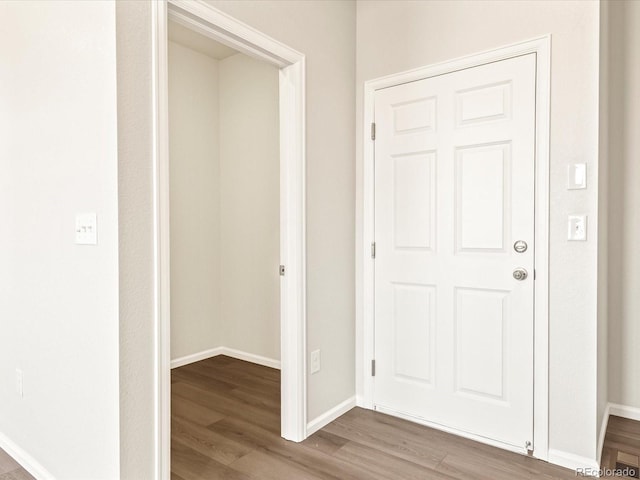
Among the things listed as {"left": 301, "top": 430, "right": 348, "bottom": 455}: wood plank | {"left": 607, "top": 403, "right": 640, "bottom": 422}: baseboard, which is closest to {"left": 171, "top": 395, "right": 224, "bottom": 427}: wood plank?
{"left": 301, "top": 430, "right": 348, "bottom": 455}: wood plank

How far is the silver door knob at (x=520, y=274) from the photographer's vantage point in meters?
2.16

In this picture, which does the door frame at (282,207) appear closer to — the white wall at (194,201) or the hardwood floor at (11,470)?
the hardwood floor at (11,470)

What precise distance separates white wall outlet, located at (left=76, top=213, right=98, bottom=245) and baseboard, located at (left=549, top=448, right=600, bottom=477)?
2.33m

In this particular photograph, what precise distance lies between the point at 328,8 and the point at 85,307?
2133mm

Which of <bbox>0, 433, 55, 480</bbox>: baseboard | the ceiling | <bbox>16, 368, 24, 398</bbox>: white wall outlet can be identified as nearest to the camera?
<bbox>0, 433, 55, 480</bbox>: baseboard

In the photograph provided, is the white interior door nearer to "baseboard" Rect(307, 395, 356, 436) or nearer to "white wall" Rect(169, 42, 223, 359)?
"baseboard" Rect(307, 395, 356, 436)

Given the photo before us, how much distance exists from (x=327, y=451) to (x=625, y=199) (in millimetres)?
2363

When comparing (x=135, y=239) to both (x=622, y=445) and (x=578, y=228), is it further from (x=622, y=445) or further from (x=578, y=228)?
(x=622, y=445)

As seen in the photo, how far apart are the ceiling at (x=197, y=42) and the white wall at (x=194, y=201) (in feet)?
0.21

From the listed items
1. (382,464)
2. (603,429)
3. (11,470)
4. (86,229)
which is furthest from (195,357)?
(603,429)

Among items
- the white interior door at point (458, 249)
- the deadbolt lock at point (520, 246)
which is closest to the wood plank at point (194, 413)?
the white interior door at point (458, 249)

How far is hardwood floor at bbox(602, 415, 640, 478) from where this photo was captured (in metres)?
2.07

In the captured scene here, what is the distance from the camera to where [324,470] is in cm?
203

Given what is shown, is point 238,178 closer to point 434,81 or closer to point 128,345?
point 434,81
